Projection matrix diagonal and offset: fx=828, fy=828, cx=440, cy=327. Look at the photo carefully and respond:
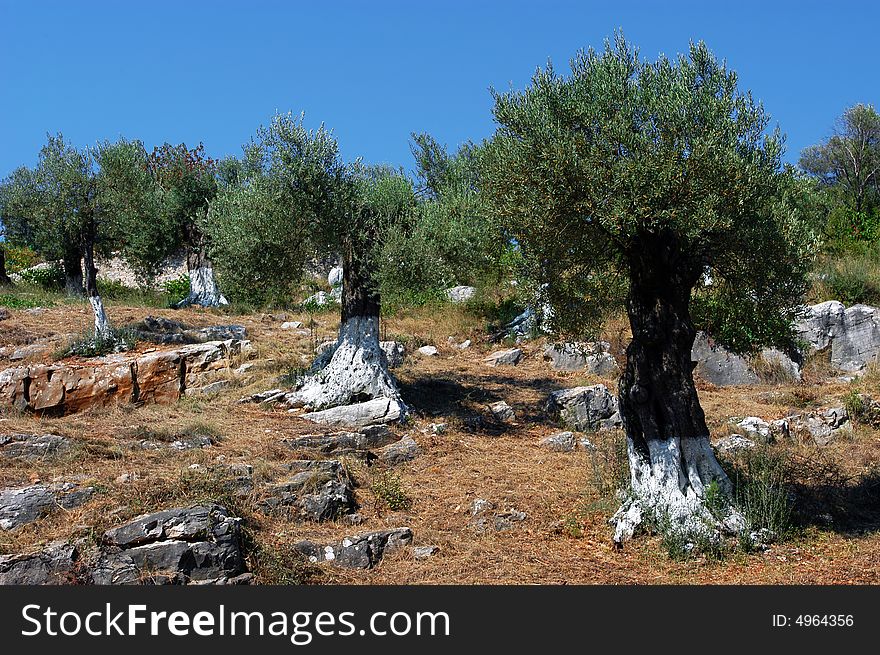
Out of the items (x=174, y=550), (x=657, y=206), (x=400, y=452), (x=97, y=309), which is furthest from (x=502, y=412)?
(x=97, y=309)

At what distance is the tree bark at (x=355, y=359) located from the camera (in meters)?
17.5

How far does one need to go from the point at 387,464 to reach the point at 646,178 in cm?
716

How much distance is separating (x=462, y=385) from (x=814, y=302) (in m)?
9.76

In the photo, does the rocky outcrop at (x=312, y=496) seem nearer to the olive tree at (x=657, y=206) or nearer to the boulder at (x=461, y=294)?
the olive tree at (x=657, y=206)

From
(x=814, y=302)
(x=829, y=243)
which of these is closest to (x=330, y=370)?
(x=814, y=302)

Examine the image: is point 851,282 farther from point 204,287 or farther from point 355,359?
point 204,287

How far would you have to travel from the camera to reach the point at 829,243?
27.0 metres

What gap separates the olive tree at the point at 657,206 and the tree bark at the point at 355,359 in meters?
6.05

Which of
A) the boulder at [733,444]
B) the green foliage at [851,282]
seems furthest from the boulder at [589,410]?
the green foliage at [851,282]

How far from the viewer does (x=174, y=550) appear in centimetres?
964

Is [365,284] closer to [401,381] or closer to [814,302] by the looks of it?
[401,381]

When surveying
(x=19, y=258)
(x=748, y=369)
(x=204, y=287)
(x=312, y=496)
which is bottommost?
(x=312, y=496)

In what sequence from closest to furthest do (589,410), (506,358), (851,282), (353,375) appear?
(589,410) < (353,375) < (851,282) < (506,358)

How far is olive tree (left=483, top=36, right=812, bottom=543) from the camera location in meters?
10.5
